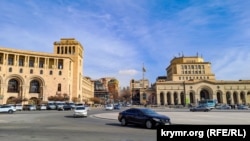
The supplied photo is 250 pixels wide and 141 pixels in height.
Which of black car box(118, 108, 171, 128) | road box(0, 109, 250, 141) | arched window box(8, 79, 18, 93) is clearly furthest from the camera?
arched window box(8, 79, 18, 93)

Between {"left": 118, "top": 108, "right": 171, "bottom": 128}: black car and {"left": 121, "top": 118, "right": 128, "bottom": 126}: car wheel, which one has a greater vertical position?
{"left": 118, "top": 108, "right": 171, "bottom": 128}: black car

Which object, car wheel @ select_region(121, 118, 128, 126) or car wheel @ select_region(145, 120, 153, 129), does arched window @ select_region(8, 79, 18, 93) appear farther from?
car wheel @ select_region(145, 120, 153, 129)

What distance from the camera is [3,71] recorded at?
74.0 meters

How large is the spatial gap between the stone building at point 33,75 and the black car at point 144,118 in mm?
64741

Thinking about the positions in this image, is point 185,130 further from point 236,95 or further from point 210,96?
point 236,95

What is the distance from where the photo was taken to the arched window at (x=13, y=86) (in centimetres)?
7538

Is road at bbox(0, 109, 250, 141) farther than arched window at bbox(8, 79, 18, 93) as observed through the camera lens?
No

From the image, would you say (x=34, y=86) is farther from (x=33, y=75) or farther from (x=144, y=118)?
(x=144, y=118)

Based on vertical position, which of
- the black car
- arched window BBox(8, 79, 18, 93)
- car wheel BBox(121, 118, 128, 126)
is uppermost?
arched window BBox(8, 79, 18, 93)

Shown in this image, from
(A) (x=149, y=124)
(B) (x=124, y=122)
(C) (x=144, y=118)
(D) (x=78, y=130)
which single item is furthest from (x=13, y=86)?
(A) (x=149, y=124)

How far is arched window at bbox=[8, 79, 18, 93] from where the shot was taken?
7538 cm

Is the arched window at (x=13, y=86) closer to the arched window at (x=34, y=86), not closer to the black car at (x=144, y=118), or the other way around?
the arched window at (x=34, y=86)

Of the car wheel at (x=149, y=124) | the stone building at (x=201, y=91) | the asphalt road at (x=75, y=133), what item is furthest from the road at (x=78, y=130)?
the stone building at (x=201, y=91)

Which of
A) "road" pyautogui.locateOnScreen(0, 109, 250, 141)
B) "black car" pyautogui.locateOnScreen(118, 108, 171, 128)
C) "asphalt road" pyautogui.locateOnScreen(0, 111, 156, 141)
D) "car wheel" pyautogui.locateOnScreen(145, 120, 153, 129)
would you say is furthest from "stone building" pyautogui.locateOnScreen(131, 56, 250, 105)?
"asphalt road" pyautogui.locateOnScreen(0, 111, 156, 141)
